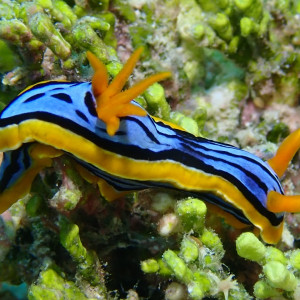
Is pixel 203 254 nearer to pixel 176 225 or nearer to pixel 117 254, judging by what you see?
pixel 176 225

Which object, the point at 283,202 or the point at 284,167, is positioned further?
the point at 284,167

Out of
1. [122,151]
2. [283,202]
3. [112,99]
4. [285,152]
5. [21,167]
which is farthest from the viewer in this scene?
[285,152]

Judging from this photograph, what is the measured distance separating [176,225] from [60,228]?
3.19 feet

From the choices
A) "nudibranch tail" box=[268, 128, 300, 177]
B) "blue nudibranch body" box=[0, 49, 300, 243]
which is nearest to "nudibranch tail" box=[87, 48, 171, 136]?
"blue nudibranch body" box=[0, 49, 300, 243]

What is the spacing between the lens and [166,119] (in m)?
3.48

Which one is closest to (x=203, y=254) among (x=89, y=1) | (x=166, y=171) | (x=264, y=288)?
(x=264, y=288)

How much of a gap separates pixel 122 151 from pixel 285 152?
158cm

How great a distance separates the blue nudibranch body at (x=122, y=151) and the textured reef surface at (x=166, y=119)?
20 cm

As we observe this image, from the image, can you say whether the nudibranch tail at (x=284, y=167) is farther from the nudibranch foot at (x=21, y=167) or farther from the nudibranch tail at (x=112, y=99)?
the nudibranch foot at (x=21, y=167)

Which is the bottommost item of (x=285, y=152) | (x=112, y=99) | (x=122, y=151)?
(x=285, y=152)

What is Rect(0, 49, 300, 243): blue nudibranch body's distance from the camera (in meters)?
2.65

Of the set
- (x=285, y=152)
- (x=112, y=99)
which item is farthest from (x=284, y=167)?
(x=112, y=99)

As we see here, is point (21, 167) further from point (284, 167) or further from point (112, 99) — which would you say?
point (284, 167)

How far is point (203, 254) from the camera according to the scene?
9.78 feet
